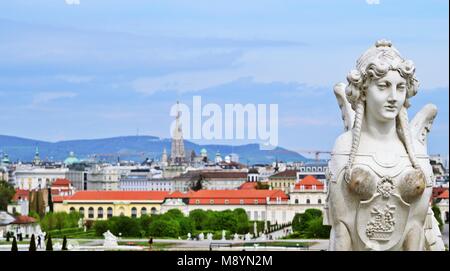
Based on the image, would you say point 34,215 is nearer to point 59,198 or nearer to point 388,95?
point 59,198

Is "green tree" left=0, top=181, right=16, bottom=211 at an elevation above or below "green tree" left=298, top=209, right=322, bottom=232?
above

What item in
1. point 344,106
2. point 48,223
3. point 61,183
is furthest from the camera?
point 61,183

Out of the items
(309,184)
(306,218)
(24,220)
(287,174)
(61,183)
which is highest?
(287,174)

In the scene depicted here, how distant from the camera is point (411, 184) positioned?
279 inches

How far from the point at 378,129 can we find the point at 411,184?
0.40 metres

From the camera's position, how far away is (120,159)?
7850cm

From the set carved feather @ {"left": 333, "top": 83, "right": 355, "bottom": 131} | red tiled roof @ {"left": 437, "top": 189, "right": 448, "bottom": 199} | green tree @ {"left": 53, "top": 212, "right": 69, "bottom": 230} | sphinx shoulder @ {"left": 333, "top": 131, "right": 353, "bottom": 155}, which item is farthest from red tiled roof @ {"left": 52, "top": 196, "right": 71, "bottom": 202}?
sphinx shoulder @ {"left": 333, "top": 131, "right": 353, "bottom": 155}

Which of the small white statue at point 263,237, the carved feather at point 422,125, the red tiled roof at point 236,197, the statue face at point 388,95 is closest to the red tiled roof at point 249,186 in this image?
the red tiled roof at point 236,197

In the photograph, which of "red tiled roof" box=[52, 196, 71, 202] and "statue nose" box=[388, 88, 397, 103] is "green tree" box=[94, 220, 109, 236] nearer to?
"red tiled roof" box=[52, 196, 71, 202]

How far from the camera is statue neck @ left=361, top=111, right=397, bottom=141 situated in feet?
23.7

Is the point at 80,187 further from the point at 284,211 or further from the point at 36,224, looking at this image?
the point at 36,224

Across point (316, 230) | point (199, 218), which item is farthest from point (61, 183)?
point (316, 230)

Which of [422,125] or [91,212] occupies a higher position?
[91,212]
